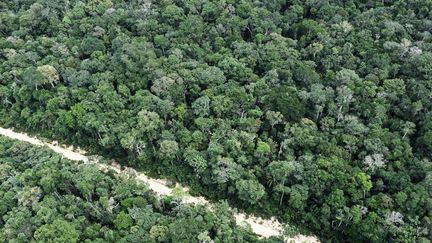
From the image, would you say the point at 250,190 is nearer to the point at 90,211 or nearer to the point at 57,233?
the point at 90,211

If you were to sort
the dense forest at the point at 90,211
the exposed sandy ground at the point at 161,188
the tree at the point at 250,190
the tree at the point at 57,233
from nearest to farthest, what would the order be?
the tree at the point at 57,233
the dense forest at the point at 90,211
the tree at the point at 250,190
the exposed sandy ground at the point at 161,188

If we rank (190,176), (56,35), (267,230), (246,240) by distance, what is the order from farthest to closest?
(56,35) < (190,176) < (267,230) < (246,240)

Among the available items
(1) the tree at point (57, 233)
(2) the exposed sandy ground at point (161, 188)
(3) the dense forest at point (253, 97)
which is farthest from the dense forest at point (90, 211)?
(3) the dense forest at point (253, 97)

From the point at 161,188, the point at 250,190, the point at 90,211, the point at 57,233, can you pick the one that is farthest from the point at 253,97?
the point at 57,233

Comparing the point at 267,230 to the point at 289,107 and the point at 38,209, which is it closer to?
the point at 289,107

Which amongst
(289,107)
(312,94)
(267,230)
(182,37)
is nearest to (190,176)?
(267,230)

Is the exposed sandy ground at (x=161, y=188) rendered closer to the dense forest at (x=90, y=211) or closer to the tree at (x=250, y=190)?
the tree at (x=250, y=190)

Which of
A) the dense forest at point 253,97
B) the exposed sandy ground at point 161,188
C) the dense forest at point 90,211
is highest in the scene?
the dense forest at point 253,97
